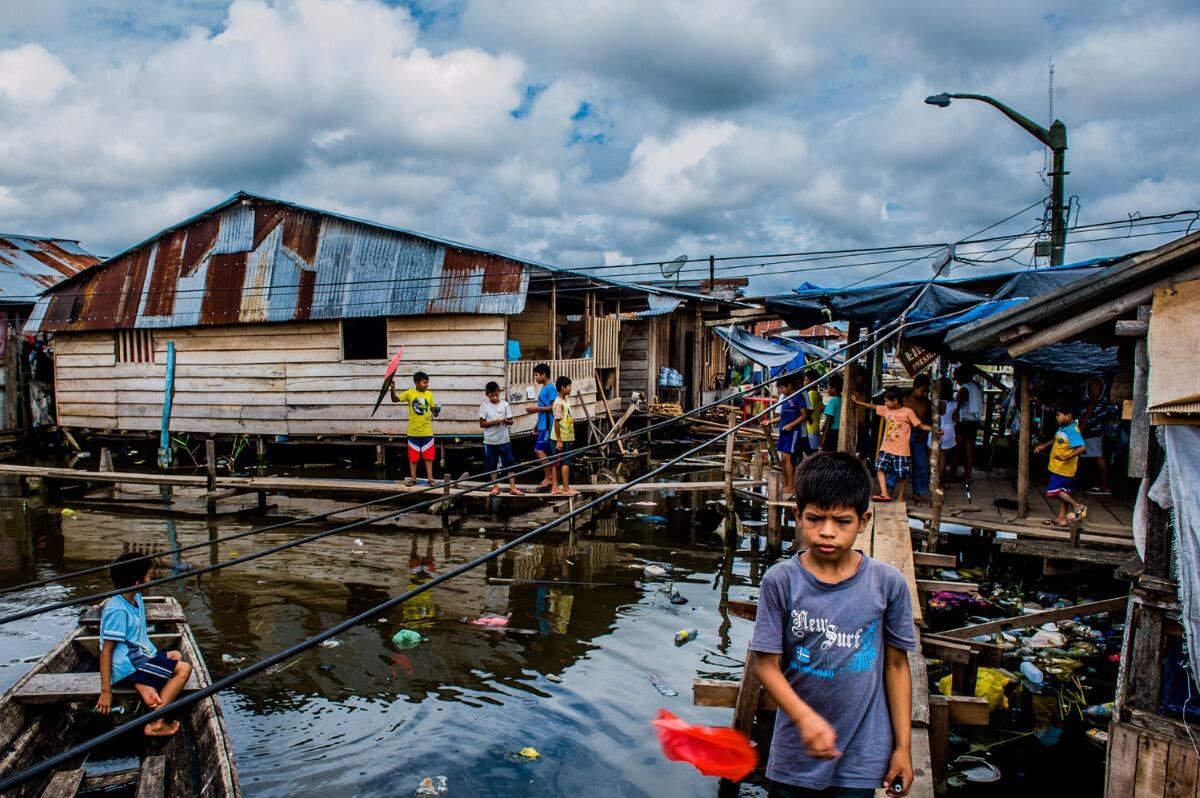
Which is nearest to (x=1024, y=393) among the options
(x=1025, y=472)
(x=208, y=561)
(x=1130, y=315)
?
(x=1025, y=472)

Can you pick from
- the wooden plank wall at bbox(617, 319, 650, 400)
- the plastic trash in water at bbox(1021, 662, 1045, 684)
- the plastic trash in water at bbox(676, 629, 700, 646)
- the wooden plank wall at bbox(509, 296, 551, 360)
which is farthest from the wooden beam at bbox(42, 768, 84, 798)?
the wooden plank wall at bbox(617, 319, 650, 400)

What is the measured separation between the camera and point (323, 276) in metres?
17.2

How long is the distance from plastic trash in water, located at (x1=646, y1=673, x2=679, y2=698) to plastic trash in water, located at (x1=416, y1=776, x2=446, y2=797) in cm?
212

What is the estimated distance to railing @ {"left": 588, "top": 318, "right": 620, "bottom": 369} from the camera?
19.4 metres

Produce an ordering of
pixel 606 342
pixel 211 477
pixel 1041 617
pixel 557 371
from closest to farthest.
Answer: pixel 1041 617, pixel 211 477, pixel 557 371, pixel 606 342

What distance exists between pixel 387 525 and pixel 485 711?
6.61 metres

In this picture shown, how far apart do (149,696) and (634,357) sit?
18.6 m

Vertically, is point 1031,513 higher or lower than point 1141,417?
lower

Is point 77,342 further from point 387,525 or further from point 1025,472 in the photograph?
point 1025,472

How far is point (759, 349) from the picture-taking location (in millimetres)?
17609

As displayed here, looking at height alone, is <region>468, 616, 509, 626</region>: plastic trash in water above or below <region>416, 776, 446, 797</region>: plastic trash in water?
above

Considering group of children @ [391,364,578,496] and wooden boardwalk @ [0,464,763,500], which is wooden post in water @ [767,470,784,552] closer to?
wooden boardwalk @ [0,464,763,500]

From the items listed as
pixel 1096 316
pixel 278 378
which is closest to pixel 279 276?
pixel 278 378

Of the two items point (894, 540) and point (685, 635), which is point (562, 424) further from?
point (894, 540)
